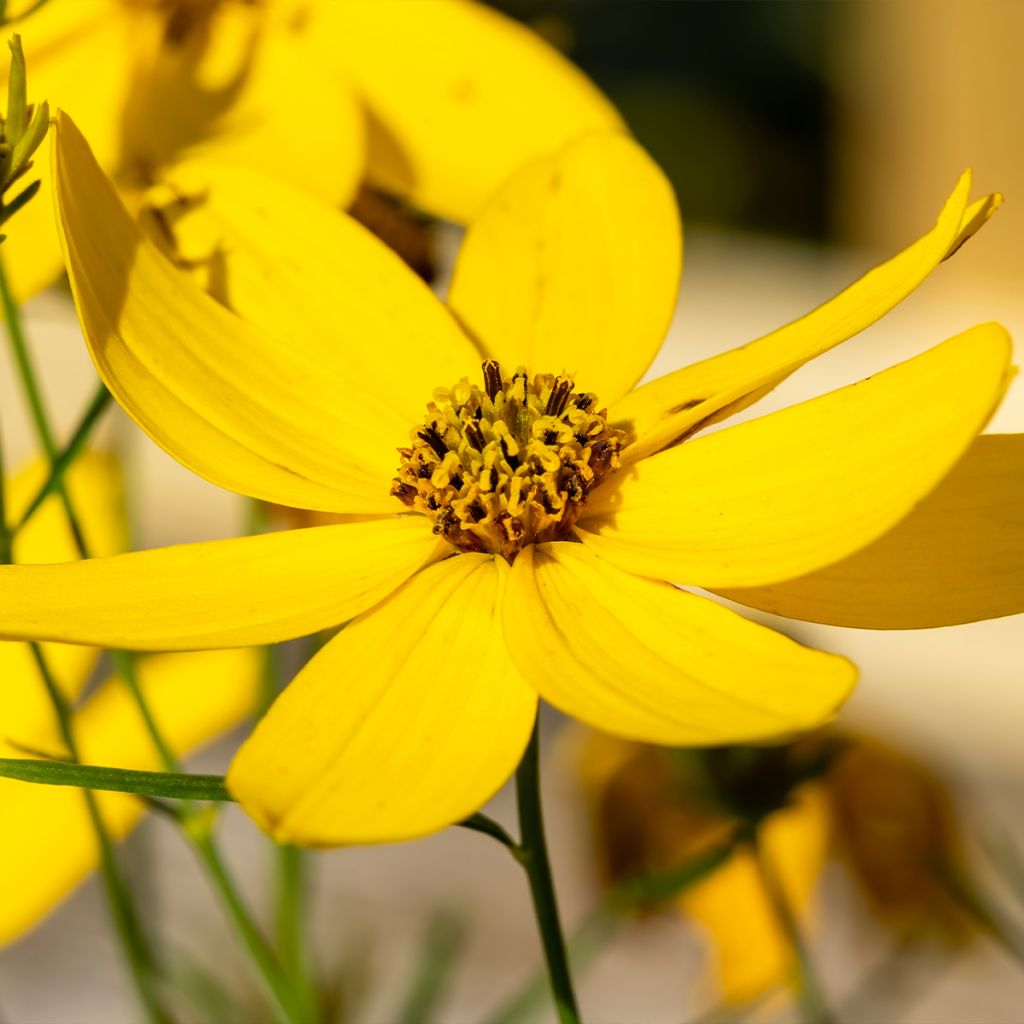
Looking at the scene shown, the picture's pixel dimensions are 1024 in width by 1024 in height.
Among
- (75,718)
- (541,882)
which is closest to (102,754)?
(75,718)

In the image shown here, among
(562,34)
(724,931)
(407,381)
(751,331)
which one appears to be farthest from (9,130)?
(751,331)

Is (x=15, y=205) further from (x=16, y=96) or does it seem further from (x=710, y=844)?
(x=710, y=844)

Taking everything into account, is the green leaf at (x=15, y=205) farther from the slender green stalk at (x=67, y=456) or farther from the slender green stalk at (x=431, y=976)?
the slender green stalk at (x=431, y=976)

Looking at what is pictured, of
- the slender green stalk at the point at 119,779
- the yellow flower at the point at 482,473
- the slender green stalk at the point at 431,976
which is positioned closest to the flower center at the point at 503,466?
the yellow flower at the point at 482,473

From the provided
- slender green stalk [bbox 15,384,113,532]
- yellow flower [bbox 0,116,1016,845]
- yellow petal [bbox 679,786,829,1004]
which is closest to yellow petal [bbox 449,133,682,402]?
yellow flower [bbox 0,116,1016,845]

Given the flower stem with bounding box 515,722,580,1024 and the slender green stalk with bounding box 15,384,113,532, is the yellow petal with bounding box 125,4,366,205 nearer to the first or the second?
the slender green stalk with bounding box 15,384,113,532

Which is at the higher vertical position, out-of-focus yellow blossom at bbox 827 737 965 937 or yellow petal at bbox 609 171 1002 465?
yellow petal at bbox 609 171 1002 465
